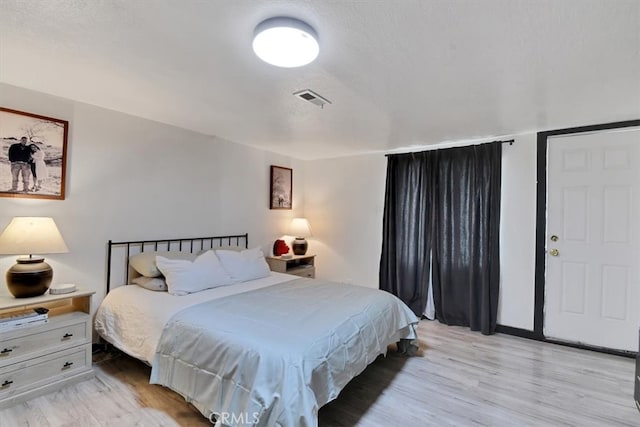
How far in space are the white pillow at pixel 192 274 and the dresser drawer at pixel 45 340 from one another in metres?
0.66

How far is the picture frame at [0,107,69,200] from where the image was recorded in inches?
91.1

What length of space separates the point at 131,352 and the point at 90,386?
0.36 m

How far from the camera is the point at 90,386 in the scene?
2307 millimetres

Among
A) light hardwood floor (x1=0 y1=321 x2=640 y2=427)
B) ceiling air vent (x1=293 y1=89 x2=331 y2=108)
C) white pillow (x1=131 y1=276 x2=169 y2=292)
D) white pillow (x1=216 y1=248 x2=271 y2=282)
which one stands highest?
ceiling air vent (x1=293 y1=89 x2=331 y2=108)

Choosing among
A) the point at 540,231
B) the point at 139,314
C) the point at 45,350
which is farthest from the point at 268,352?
the point at 540,231

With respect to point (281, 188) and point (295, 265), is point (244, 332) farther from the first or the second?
point (281, 188)

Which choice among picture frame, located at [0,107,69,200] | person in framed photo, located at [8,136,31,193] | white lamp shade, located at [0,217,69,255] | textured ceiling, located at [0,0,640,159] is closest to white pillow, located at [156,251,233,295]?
white lamp shade, located at [0,217,69,255]

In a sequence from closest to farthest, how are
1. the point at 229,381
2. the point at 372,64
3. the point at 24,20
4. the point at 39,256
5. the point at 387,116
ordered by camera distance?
the point at 24,20 < the point at 229,381 < the point at 372,64 < the point at 39,256 < the point at 387,116

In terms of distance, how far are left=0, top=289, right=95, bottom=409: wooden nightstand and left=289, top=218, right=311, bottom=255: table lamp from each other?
2699 millimetres

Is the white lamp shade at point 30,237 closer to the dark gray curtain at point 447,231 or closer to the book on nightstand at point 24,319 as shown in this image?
the book on nightstand at point 24,319

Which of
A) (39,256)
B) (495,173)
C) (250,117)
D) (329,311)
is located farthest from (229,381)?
(495,173)

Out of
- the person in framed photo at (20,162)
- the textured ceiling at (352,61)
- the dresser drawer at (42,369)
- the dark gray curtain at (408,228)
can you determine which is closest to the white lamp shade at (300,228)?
the dark gray curtain at (408,228)

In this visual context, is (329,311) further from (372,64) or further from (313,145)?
(313,145)

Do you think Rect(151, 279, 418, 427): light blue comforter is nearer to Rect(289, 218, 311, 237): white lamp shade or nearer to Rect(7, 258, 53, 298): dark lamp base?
Rect(7, 258, 53, 298): dark lamp base
